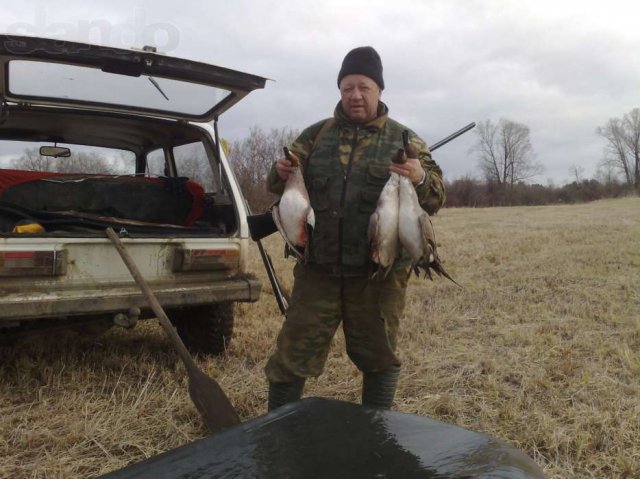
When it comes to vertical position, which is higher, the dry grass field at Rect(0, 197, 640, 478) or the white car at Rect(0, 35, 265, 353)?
the white car at Rect(0, 35, 265, 353)

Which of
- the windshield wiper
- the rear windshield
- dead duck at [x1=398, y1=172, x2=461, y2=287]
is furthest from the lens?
the windshield wiper

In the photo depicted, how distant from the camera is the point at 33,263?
3.26 metres

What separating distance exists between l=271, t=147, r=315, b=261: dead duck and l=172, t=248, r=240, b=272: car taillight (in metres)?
1.42

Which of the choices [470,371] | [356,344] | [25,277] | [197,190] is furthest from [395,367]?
[197,190]

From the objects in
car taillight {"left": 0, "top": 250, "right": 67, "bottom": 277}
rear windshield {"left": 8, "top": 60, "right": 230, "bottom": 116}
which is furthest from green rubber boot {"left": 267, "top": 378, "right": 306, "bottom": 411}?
rear windshield {"left": 8, "top": 60, "right": 230, "bottom": 116}

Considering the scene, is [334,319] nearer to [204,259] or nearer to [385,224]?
[385,224]

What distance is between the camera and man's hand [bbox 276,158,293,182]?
8.11ft

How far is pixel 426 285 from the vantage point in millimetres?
7121

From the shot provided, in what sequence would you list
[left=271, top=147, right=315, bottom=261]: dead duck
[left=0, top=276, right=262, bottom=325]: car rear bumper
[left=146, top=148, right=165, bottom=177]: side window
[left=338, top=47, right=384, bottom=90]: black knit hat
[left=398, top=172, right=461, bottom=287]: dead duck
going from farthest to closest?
[left=146, top=148, right=165, bottom=177]: side window → [left=0, top=276, right=262, bottom=325]: car rear bumper → [left=338, top=47, right=384, bottom=90]: black knit hat → [left=271, top=147, right=315, bottom=261]: dead duck → [left=398, top=172, right=461, bottom=287]: dead duck

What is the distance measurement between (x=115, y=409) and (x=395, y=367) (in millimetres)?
1683

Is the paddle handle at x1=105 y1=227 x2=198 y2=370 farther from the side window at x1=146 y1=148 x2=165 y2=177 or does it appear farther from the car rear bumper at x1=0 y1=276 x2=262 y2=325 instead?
the side window at x1=146 y1=148 x2=165 y2=177

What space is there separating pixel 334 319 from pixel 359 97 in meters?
1.05

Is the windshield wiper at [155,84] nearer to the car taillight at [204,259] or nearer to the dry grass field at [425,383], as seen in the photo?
the car taillight at [204,259]

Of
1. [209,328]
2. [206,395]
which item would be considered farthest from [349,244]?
[209,328]
